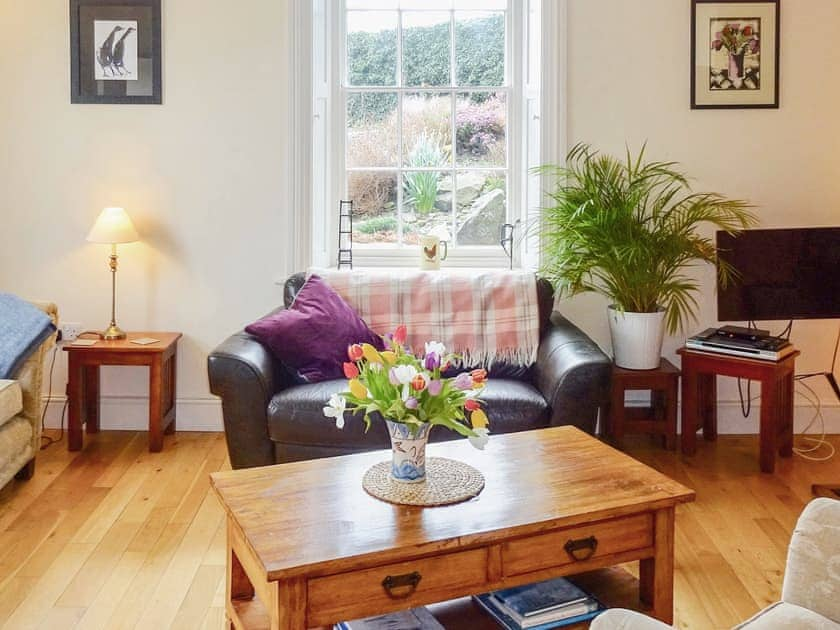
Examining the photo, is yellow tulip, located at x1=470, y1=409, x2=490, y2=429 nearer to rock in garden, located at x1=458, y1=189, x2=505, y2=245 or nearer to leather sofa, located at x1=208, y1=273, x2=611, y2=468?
leather sofa, located at x1=208, y1=273, x2=611, y2=468

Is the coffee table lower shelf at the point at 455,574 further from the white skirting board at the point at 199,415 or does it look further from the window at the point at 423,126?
the window at the point at 423,126

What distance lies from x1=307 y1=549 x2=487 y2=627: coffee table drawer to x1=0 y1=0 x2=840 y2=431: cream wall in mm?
2479

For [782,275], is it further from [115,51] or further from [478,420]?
[115,51]

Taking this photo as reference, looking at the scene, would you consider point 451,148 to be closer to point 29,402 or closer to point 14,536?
point 29,402

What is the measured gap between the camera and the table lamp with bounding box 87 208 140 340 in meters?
4.03

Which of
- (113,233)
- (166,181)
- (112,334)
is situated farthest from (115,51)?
(112,334)

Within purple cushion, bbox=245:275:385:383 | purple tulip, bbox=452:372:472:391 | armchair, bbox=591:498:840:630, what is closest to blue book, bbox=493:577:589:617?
purple tulip, bbox=452:372:472:391

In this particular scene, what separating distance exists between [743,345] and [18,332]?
2.94 m

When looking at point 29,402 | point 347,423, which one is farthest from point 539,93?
point 29,402

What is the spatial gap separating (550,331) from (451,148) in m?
1.22

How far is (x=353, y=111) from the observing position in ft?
14.8

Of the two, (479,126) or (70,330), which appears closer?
(70,330)

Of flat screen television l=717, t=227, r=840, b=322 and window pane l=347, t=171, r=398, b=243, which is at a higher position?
window pane l=347, t=171, r=398, b=243

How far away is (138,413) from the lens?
437 cm
